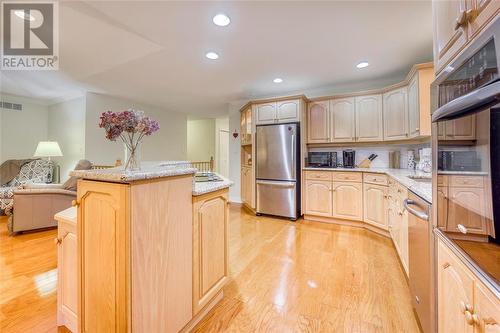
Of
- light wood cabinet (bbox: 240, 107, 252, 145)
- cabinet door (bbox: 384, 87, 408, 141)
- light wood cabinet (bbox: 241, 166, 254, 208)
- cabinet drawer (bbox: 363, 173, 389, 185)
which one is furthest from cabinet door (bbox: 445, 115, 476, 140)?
light wood cabinet (bbox: 240, 107, 252, 145)

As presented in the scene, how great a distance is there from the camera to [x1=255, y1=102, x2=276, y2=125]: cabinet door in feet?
→ 12.7

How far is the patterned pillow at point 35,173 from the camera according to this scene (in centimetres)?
412

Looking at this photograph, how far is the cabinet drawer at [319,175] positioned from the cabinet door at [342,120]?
0.65 metres

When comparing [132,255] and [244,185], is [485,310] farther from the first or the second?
[244,185]

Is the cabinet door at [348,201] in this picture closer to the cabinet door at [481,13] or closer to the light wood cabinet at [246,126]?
the light wood cabinet at [246,126]

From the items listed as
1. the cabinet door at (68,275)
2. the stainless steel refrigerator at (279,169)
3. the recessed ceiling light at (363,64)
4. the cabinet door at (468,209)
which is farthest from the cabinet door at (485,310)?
the recessed ceiling light at (363,64)

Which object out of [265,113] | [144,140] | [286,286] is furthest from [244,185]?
[286,286]

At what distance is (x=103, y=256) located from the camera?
103 cm

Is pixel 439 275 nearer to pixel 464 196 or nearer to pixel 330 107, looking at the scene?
pixel 464 196

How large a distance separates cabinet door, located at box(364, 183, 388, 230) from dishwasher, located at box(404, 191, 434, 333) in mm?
1548

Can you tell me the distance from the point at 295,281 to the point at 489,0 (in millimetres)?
2011

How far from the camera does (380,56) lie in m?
2.79

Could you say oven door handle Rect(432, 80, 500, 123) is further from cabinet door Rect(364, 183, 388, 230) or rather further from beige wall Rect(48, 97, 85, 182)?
beige wall Rect(48, 97, 85, 182)

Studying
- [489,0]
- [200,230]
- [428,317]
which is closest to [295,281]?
[428,317]
